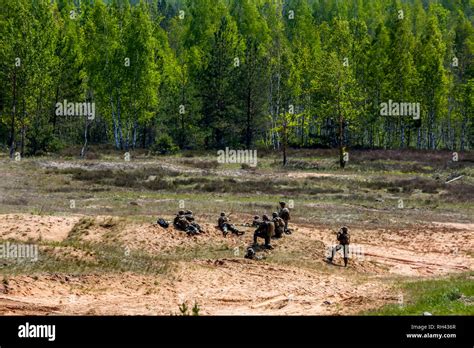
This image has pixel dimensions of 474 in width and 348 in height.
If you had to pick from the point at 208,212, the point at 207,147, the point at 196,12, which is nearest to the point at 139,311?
the point at 208,212

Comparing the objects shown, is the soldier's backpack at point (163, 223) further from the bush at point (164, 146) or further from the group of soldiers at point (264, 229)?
the bush at point (164, 146)

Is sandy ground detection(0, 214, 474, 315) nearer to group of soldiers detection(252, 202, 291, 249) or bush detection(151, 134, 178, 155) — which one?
group of soldiers detection(252, 202, 291, 249)

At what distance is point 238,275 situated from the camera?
66.0 ft

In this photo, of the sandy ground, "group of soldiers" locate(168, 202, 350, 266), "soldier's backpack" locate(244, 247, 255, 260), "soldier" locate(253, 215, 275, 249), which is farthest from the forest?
"soldier's backpack" locate(244, 247, 255, 260)

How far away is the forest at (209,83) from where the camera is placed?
56.7m

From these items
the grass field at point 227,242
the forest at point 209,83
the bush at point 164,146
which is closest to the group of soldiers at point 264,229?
the grass field at point 227,242

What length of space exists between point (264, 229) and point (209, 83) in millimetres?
46491

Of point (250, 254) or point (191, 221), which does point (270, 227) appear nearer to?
point (250, 254)

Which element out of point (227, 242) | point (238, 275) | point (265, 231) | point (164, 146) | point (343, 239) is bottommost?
point (238, 275)

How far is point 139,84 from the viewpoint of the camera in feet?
204

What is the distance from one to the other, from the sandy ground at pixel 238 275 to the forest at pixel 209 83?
95.3ft

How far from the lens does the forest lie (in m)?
56.7

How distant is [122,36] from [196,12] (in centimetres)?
2742

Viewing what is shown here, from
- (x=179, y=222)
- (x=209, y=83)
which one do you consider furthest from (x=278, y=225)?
(x=209, y=83)
